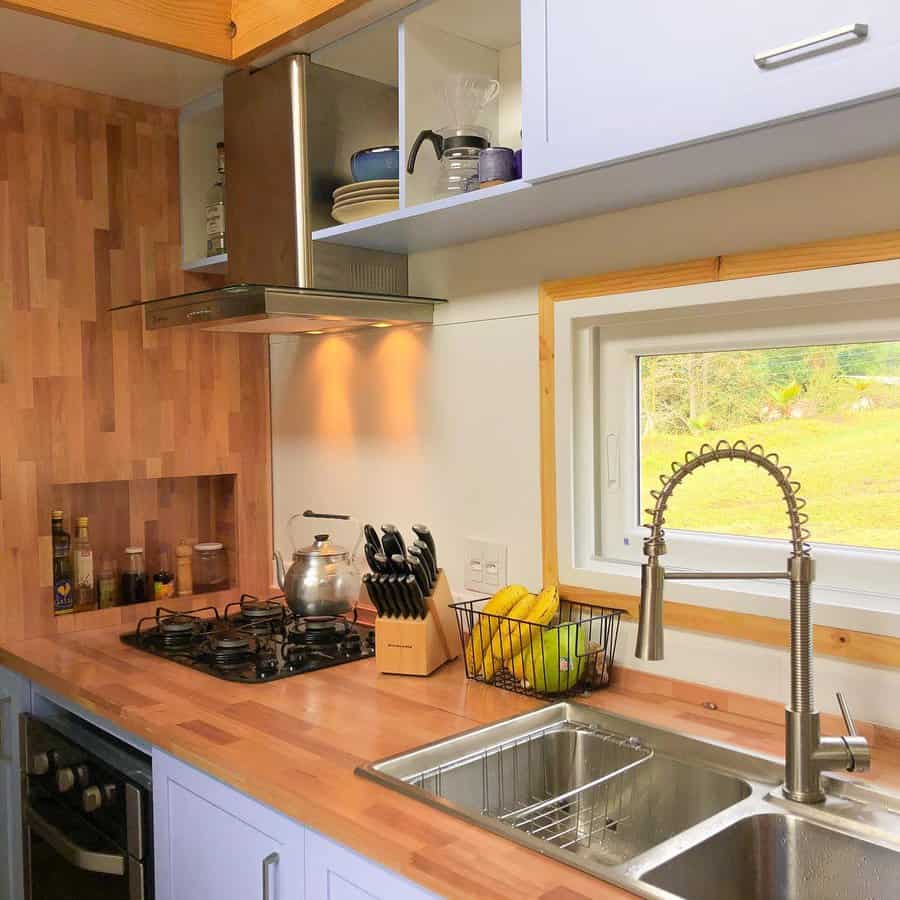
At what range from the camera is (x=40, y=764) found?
2.06 metres

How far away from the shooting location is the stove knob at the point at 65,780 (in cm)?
194

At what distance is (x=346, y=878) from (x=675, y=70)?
3.90ft

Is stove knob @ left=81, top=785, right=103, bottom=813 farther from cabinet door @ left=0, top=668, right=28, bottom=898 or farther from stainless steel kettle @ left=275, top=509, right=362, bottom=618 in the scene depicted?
stainless steel kettle @ left=275, top=509, right=362, bottom=618

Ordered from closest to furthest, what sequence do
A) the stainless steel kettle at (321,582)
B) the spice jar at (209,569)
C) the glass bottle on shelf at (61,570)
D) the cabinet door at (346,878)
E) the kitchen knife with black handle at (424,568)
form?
the cabinet door at (346,878)
the kitchen knife with black handle at (424,568)
the stainless steel kettle at (321,582)
the glass bottle on shelf at (61,570)
the spice jar at (209,569)

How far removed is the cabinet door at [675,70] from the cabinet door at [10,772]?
161 centimetres

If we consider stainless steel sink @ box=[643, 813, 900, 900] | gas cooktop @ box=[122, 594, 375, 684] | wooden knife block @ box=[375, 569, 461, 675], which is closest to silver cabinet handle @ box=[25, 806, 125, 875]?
gas cooktop @ box=[122, 594, 375, 684]

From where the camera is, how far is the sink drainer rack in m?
1.56

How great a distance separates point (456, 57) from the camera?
6.51 feet

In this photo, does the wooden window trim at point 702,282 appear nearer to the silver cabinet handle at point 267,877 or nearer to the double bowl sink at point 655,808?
the double bowl sink at point 655,808

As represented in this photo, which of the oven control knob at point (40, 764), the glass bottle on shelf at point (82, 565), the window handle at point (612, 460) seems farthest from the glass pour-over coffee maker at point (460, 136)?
the oven control knob at point (40, 764)

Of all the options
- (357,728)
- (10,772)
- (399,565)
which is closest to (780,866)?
(357,728)

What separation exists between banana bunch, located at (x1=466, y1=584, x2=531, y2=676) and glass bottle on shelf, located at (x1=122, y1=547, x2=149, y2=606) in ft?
3.49

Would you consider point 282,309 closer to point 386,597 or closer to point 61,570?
point 386,597

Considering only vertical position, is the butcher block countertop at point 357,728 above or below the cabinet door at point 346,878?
above
